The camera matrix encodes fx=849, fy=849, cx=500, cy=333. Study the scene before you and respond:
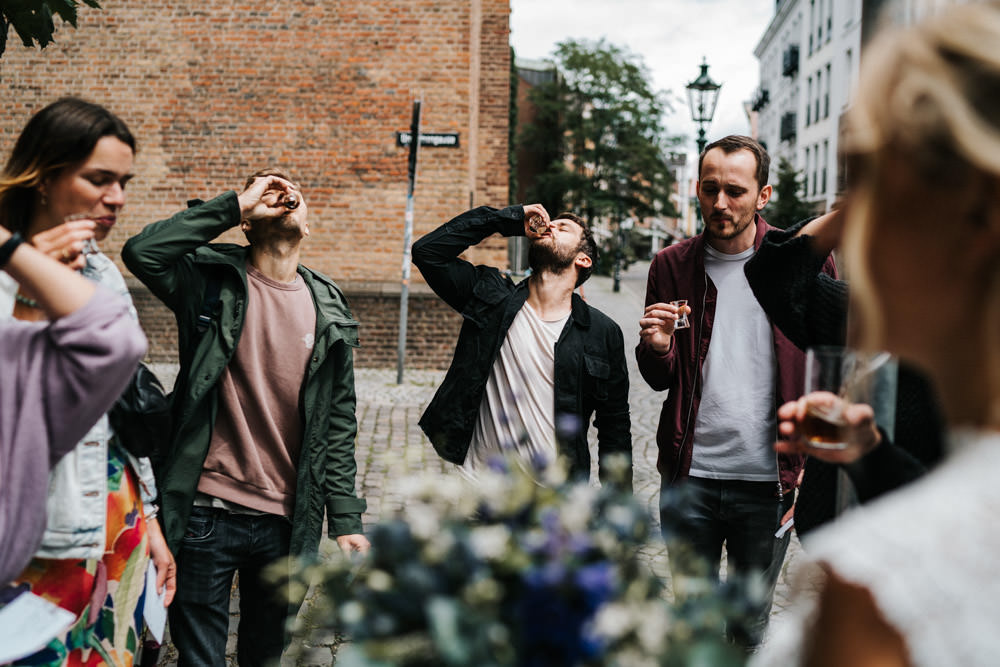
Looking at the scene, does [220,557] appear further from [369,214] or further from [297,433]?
[369,214]

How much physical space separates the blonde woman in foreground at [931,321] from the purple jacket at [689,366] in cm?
226

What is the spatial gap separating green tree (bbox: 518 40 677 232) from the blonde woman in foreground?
37539mm

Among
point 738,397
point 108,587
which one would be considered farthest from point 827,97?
point 108,587

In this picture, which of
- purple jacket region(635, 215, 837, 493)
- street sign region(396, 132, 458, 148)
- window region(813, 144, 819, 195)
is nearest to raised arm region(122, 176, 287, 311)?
purple jacket region(635, 215, 837, 493)

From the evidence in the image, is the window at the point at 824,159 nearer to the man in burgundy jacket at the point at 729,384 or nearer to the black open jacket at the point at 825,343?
the man in burgundy jacket at the point at 729,384

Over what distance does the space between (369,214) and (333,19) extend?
2830mm

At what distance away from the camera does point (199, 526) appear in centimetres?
283

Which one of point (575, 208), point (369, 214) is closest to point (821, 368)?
point (369, 214)

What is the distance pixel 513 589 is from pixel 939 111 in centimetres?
76

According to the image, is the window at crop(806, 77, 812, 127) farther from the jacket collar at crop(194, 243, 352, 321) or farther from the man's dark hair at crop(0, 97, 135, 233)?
the man's dark hair at crop(0, 97, 135, 233)

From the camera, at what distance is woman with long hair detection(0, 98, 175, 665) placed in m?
1.92

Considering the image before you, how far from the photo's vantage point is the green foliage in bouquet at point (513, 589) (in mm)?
1046

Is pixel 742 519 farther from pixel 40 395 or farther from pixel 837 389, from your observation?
pixel 40 395

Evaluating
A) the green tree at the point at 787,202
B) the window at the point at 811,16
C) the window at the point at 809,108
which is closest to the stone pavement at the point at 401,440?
the green tree at the point at 787,202
